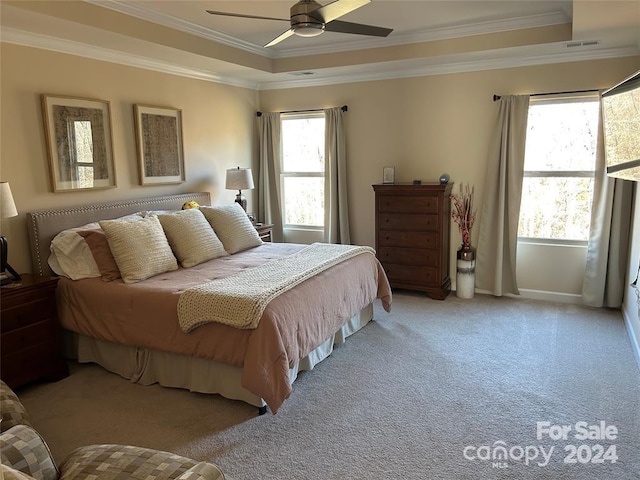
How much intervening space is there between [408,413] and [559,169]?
127 inches

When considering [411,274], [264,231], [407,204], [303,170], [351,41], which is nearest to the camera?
[351,41]

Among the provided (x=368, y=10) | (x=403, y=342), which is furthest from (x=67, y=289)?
(x=368, y=10)

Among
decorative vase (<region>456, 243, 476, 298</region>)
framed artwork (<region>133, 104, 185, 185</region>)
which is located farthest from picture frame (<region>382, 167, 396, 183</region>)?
framed artwork (<region>133, 104, 185, 185</region>)

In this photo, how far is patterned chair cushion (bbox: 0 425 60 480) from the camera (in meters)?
1.56

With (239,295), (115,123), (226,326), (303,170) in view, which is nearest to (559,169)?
(303,170)

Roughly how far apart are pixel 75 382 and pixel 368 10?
3.71 meters

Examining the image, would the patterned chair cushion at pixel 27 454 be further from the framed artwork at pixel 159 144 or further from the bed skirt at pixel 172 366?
the framed artwork at pixel 159 144

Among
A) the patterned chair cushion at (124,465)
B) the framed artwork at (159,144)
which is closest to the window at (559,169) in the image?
the framed artwork at (159,144)

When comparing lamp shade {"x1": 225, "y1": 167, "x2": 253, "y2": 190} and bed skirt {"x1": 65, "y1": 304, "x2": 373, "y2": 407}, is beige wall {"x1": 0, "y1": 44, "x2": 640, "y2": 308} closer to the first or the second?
lamp shade {"x1": 225, "y1": 167, "x2": 253, "y2": 190}

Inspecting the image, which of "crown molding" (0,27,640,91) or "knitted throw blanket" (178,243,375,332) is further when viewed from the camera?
"crown molding" (0,27,640,91)

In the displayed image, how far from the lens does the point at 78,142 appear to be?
3.87 meters

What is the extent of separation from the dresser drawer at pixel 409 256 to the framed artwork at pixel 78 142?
288 cm

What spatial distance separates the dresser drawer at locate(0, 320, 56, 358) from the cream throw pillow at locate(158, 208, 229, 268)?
3.45ft

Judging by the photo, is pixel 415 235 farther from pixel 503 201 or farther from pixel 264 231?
pixel 264 231
